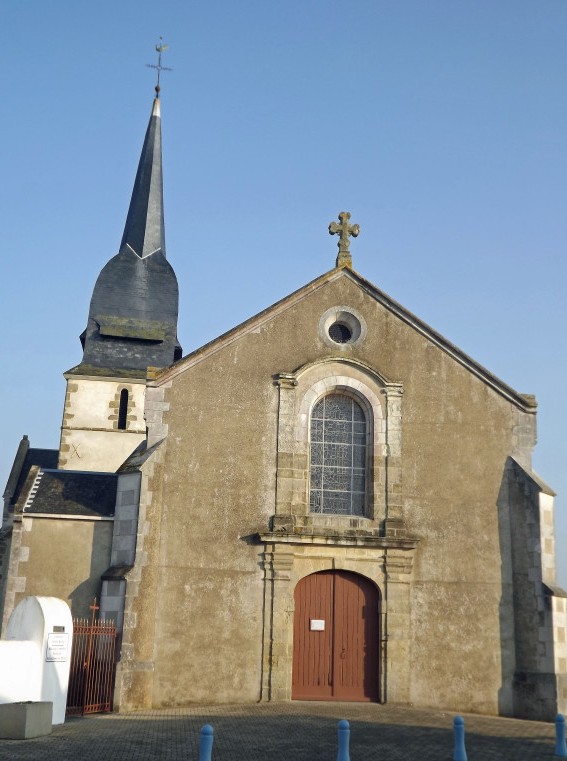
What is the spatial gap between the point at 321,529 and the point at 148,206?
18363 mm

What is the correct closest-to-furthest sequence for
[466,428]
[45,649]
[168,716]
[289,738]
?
[289,738]
[45,649]
[168,716]
[466,428]

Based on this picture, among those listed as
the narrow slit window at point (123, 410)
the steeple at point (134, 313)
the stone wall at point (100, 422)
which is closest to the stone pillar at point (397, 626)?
the stone wall at point (100, 422)

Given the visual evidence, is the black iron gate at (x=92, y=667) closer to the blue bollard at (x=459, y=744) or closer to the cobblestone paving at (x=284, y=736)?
the cobblestone paving at (x=284, y=736)

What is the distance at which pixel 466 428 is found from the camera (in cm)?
1620

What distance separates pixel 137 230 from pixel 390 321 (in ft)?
50.8

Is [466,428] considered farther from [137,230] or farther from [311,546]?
A: [137,230]

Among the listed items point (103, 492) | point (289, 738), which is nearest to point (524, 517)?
point (289, 738)

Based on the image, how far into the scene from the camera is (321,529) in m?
15.3

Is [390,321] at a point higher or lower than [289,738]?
higher

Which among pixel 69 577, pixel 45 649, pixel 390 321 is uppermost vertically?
pixel 390 321

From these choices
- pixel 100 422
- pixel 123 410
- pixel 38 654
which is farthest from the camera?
pixel 123 410

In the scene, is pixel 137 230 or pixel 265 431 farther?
pixel 137 230

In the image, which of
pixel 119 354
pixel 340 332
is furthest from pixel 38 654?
pixel 119 354

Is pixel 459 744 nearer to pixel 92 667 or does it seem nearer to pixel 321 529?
pixel 321 529
